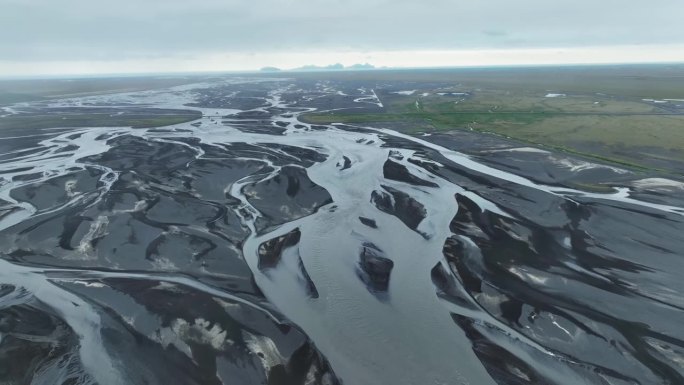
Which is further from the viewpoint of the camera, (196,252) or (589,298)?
(196,252)

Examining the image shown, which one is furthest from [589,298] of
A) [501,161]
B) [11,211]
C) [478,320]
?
[11,211]

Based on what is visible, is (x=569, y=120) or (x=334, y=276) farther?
→ (x=569, y=120)

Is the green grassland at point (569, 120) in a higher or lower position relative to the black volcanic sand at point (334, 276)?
higher

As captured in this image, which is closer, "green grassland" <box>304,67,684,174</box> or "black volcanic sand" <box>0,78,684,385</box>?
"black volcanic sand" <box>0,78,684,385</box>

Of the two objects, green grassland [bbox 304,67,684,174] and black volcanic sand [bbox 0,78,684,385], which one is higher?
green grassland [bbox 304,67,684,174]

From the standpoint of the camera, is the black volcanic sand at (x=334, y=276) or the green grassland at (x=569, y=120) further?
the green grassland at (x=569, y=120)

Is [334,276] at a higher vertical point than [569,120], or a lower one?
lower

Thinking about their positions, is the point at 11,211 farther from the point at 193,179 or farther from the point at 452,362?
the point at 452,362

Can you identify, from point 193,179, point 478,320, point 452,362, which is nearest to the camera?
point 452,362
